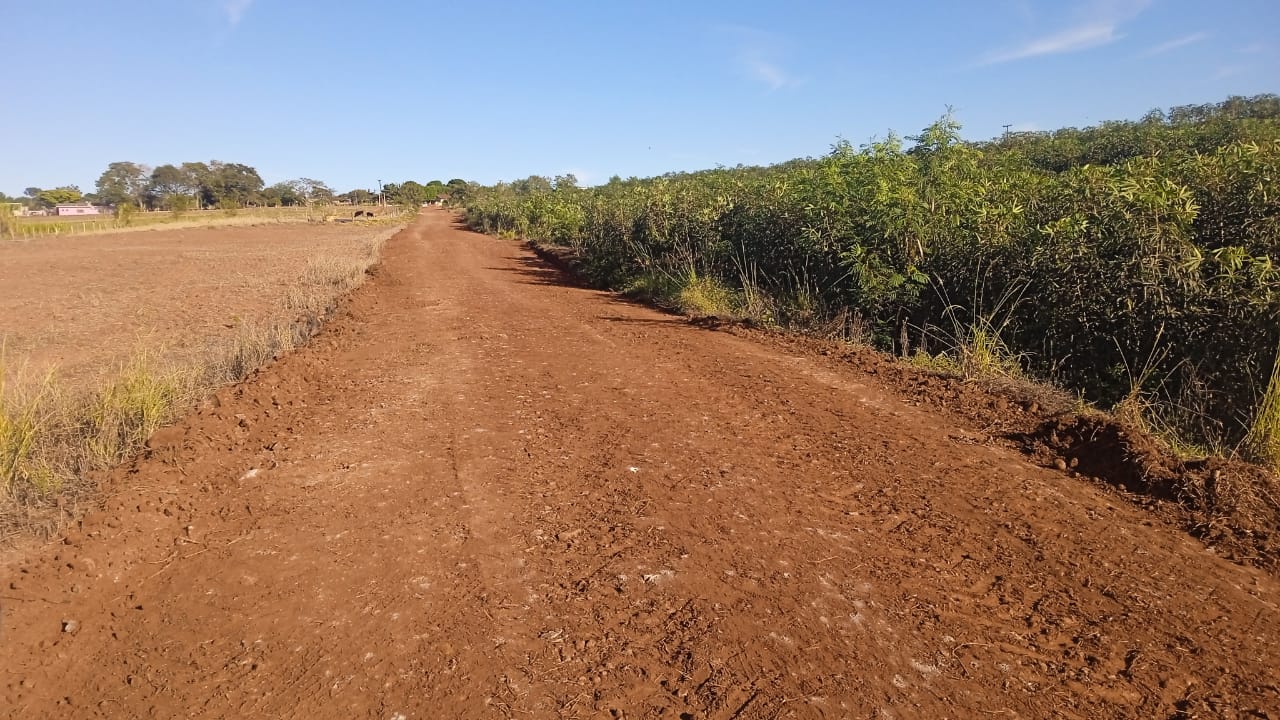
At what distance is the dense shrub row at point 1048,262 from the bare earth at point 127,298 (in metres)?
8.32

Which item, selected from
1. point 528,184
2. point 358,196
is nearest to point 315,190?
point 358,196

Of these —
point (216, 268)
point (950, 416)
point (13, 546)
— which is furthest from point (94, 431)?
point (216, 268)

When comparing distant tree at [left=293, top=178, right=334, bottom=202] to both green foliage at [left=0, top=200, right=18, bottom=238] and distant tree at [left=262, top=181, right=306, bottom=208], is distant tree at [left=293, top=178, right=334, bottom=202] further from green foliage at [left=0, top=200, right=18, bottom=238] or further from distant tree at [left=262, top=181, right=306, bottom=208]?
green foliage at [left=0, top=200, right=18, bottom=238]

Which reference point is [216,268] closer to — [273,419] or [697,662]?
[273,419]

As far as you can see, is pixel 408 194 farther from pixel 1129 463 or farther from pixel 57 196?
pixel 1129 463

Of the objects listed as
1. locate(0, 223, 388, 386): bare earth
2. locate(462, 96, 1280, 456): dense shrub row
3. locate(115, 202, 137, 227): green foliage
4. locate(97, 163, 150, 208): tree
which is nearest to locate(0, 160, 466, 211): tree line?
locate(97, 163, 150, 208): tree

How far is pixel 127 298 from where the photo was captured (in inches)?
698

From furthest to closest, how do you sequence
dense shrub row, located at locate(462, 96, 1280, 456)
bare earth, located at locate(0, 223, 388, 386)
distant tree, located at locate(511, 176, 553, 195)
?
1. distant tree, located at locate(511, 176, 553, 195)
2. bare earth, located at locate(0, 223, 388, 386)
3. dense shrub row, located at locate(462, 96, 1280, 456)

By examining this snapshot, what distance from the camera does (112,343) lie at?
39.6 feet

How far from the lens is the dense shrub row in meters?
6.03

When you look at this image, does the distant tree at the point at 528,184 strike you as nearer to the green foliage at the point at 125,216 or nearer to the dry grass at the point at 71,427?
the green foliage at the point at 125,216

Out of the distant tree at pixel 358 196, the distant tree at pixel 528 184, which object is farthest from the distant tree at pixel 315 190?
the distant tree at pixel 528 184

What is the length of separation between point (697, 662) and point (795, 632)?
1.55 feet

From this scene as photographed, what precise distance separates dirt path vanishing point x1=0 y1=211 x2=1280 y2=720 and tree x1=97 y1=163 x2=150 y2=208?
131m
